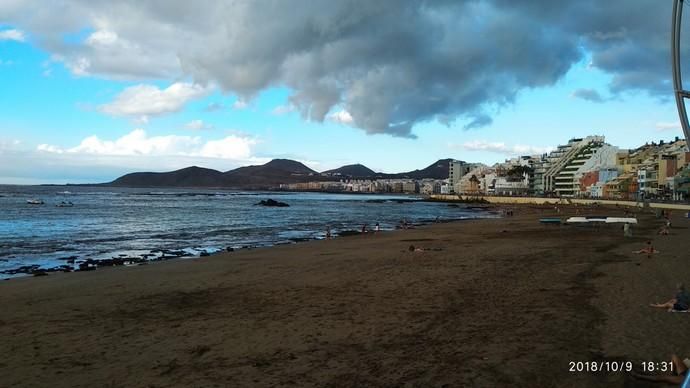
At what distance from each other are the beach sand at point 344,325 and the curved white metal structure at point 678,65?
2.91 meters

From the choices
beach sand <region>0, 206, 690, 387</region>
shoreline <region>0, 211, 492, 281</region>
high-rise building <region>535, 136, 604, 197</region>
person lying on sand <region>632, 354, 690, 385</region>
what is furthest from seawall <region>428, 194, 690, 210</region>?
person lying on sand <region>632, 354, 690, 385</region>

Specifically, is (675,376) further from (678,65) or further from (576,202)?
(576,202)

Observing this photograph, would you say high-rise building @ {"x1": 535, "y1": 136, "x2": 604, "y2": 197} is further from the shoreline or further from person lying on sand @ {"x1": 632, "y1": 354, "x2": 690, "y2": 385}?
person lying on sand @ {"x1": 632, "y1": 354, "x2": 690, "y2": 385}

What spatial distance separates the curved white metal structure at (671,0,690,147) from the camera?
4836mm

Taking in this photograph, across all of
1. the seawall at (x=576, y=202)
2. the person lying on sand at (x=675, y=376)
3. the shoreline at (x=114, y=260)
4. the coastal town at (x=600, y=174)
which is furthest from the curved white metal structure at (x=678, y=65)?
the coastal town at (x=600, y=174)

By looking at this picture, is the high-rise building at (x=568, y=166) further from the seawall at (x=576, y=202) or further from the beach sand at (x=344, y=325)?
the beach sand at (x=344, y=325)

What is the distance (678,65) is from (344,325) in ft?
19.4

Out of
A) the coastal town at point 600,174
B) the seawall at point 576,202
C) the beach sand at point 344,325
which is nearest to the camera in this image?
the beach sand at point 344,325

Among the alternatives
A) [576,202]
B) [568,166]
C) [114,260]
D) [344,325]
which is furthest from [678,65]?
[568,166]

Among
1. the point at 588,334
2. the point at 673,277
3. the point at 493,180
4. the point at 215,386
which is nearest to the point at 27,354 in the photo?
the point at 215,386

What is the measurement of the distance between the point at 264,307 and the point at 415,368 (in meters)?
4.58

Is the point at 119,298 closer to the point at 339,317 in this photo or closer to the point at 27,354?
the point at 27,354

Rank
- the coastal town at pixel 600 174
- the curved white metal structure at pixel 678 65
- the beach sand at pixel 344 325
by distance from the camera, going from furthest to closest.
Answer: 1. the coastal town at pixel 600 174
2. the beach sand at pixel 344 325
3. the curved white metal structure at pixel 678 65

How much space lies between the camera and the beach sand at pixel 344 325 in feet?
20.2
